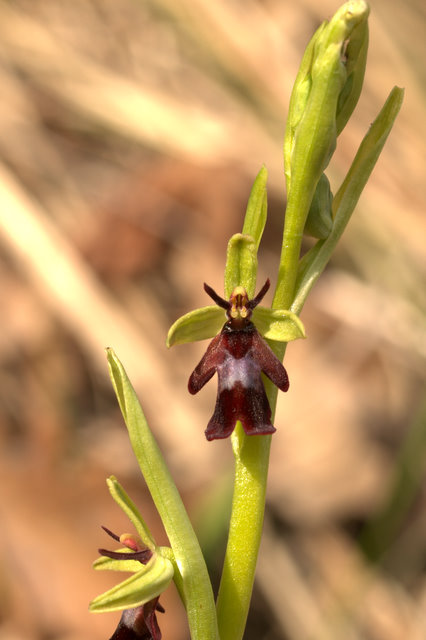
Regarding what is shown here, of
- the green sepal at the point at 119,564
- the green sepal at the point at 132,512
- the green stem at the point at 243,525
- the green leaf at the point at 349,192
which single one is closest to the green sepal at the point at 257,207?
the green leaf at the point at 349,192

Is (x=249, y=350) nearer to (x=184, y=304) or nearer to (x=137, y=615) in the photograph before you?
(x=137, y=615)

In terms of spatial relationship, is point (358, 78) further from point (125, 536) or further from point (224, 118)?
point (224, 118)

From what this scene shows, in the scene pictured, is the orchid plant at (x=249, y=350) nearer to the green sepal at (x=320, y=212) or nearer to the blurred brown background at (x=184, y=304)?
the green sepal at (x=320, y=212)

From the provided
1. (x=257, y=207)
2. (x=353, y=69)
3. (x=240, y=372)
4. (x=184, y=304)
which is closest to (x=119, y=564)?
(x=240, y=372)

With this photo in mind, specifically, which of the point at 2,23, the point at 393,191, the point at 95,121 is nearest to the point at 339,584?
the point at 393,191

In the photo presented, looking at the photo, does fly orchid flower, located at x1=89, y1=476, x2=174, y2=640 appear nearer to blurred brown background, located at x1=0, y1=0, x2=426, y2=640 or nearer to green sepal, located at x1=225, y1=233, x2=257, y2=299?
green sepal, located at x1=225, y1=233, x2=257, y2=299

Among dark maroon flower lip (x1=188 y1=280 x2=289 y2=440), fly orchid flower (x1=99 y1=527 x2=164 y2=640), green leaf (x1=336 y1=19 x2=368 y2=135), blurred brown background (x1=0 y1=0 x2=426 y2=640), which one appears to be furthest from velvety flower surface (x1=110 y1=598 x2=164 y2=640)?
blurred brown background (x1=0 y1=0 x2=426 y2=640)
